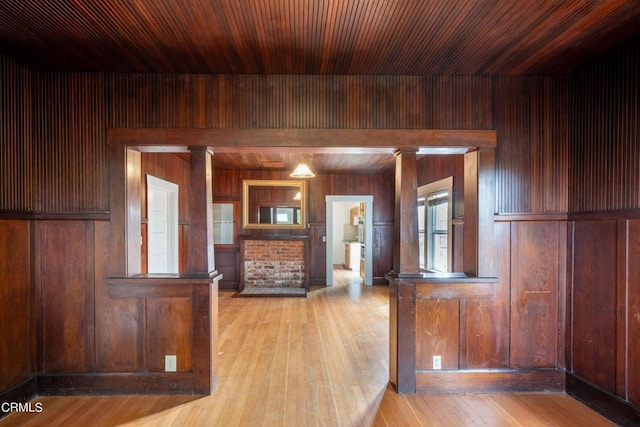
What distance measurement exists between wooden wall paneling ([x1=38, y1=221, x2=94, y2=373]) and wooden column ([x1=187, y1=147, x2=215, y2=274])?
84 cm

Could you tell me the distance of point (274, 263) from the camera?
6.98m

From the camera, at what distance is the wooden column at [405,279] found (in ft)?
9.06

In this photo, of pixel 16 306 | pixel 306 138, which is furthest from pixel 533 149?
pixel 16 306

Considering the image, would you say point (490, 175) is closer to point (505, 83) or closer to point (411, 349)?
point (505, 83)

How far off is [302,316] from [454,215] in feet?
8.56

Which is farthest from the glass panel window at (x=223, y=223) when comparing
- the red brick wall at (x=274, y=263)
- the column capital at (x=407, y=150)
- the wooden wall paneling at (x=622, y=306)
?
the wooden wall paneling at (x=622, y=306)

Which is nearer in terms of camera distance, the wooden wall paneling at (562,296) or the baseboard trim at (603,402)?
the baseboard trim at (603,402)

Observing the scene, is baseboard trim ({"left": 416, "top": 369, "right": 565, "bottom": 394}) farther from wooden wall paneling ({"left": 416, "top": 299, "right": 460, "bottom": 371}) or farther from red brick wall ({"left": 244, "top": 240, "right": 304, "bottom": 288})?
red brick wall ({"left": 244, "top": 240, "right": 304, "bottom": 288})

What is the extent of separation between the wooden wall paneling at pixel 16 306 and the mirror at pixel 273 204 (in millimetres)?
4465

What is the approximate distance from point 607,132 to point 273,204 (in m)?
5.65

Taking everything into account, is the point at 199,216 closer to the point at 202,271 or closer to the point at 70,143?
the point at 202,271

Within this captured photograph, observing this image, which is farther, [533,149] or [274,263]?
[274,263]

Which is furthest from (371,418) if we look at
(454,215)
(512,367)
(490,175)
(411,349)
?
(454,215)

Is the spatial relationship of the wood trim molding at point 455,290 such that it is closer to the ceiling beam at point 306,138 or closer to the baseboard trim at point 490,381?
the baseboard trim at point 490,381
